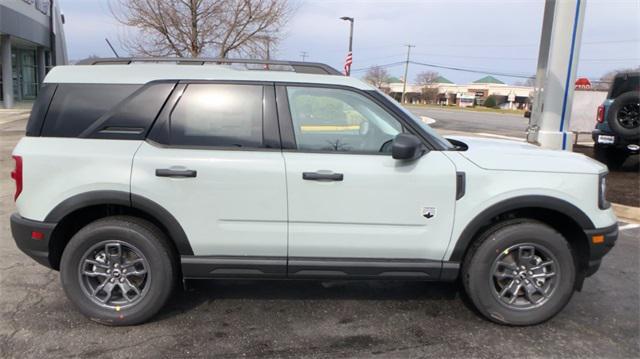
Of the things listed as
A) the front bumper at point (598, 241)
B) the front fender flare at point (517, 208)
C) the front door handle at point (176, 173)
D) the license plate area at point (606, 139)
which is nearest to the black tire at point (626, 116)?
the license plate area at point (606, 139)

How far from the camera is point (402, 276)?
11.8 ft

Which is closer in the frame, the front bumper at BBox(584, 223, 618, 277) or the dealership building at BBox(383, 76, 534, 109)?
the front bumper at BBox(584, 223, 618, 277)

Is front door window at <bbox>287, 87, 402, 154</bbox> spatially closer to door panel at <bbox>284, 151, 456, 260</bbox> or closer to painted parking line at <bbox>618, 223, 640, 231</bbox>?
door panel at <bbox>284, 151, 456, 260</bbox>

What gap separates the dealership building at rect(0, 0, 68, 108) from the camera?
1040 inches

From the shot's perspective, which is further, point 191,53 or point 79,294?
point 191,53

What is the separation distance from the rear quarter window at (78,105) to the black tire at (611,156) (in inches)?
399

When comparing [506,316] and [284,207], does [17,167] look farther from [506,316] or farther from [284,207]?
[506,316]

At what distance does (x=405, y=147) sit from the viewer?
3330 millimetres

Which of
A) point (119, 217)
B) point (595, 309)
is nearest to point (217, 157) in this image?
point (119, 217)

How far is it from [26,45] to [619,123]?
1401 inches

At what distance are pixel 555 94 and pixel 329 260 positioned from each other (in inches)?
287

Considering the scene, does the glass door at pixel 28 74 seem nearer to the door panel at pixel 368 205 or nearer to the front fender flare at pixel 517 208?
the door panel at pixel 368 205

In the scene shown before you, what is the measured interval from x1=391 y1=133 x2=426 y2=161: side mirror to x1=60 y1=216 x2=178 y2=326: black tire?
1.71 m

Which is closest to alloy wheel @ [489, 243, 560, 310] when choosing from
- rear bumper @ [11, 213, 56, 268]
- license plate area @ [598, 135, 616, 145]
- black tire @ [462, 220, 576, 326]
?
black tire @ [462, 220, 576, 326]
